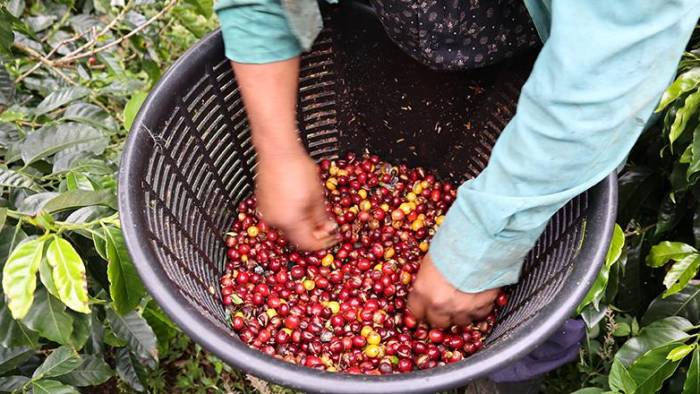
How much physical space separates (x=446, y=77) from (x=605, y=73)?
2.71 ft

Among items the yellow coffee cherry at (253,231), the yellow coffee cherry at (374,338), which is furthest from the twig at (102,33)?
the yellow coffee cherry at (374,338)

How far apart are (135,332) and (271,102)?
2.44 ft

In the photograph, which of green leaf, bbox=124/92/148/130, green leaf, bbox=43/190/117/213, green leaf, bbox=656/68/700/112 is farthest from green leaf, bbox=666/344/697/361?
green leaf, bbox=124/92/148/130

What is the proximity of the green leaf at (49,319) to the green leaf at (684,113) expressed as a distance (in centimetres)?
132

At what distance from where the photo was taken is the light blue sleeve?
3.05 ft

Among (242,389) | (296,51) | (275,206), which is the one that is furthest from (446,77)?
(242,389)

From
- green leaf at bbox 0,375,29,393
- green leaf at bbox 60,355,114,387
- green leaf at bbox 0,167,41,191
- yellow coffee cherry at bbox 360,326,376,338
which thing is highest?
green leaf at bbox 0,167,41,191

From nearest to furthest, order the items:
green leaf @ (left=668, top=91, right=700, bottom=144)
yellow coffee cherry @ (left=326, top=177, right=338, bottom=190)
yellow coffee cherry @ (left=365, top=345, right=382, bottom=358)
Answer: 1. green leaf @ (left=668, top=91, right=700, bottom=144)
2. yellow coffee cherry @ (left=365, top=345, right=382, bottom=358)
3. yellow coffee cherry @ (left=326, top=177, right=338, bottom=190)

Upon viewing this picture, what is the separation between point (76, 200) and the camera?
1.39m

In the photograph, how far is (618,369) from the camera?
1486mm

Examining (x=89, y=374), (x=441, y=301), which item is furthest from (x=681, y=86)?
(x=89, y=374)

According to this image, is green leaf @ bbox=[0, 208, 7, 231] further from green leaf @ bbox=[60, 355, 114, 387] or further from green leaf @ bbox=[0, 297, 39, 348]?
green leaf @ bbox=[60, 355, 114, 387]

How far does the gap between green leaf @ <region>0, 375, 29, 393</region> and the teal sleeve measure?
95 cm

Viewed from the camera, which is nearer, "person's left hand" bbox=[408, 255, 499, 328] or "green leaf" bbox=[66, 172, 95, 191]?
"person's left hand" bbox=[408, 255, 499, 328]
